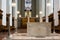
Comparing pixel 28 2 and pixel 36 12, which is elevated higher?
pixel 28 2

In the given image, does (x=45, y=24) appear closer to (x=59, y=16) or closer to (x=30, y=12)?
(x=59, y=16)

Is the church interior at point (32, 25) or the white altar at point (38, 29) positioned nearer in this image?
the church interior at point (32, 25)

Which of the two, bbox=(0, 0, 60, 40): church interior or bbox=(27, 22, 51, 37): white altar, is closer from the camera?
bbox=(0, 0, 60, 40): church interior

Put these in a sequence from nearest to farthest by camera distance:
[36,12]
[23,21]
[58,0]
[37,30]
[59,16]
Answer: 1. [37,30]
2. [59,16]
3. [58,0]
4. [23,21]
5. [36,12]

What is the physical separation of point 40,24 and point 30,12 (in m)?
23.2

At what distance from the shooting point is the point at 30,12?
1174 inches

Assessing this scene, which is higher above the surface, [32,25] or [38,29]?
[32,25]

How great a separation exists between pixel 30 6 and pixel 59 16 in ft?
65.1

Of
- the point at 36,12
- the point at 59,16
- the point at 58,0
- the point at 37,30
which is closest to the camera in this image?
the point at 37,30

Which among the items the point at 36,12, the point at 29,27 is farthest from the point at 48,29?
the point at 36,12

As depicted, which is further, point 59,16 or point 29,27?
point 59,16

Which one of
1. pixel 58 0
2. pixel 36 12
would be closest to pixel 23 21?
pixel 36 12

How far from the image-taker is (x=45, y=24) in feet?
22.0

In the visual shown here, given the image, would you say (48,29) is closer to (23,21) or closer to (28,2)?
(23,21)
